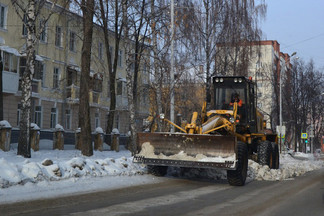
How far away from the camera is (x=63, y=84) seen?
3481 centimetres

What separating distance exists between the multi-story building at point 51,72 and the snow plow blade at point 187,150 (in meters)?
15.1

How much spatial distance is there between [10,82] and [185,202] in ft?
72.3

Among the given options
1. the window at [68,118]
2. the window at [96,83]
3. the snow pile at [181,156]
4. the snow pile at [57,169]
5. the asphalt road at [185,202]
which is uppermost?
the window at [96,83]

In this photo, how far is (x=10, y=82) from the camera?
90.6 feet

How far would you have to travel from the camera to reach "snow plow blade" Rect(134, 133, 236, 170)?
11492mm

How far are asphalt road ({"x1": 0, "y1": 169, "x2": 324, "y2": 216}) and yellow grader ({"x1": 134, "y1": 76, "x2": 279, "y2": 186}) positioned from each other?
688mm

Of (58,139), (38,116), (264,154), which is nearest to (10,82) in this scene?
(38,116)

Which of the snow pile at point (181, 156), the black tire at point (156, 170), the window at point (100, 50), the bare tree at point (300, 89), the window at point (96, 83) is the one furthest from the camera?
the bare tree at point (300, 89)

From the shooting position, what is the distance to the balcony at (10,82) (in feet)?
89.2

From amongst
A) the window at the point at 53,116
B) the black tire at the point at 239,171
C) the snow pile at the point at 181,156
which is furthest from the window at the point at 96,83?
the black tire at the point at 239,171

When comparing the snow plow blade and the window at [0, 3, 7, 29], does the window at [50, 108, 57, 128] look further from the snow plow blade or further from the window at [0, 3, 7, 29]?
the snow plow blade

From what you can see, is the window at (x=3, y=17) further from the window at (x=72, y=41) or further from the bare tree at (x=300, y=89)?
the bare tree at (x=300, y=89)

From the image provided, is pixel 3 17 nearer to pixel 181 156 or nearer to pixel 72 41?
pixel 72 41

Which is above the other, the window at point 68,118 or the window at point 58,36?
the window at point 58,36
